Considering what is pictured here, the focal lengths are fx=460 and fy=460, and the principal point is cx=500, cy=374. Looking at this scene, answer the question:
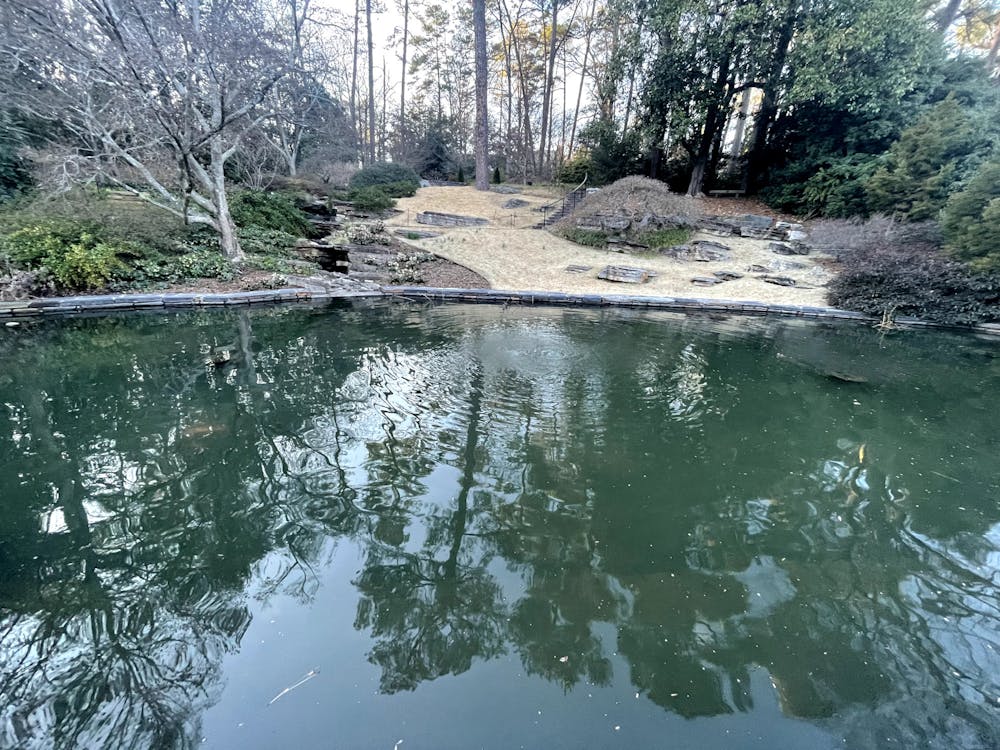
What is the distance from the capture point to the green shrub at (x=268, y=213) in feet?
40.2

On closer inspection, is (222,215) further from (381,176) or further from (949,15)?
(949,15)

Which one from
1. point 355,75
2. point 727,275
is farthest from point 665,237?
point 355,75

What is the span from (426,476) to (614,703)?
7.19 ft

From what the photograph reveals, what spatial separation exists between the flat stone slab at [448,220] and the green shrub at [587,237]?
10.2 feet

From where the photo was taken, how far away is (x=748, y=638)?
254 centimetres

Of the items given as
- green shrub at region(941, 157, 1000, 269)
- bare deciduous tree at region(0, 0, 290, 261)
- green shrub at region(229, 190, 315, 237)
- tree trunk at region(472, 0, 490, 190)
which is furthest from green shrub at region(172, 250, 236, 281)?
green shrub at region(941, 157, 1000, 269)

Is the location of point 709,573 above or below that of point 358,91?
below

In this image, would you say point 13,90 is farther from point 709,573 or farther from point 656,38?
point 656,38

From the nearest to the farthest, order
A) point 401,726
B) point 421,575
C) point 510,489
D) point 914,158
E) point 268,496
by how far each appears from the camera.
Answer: point 401,726, point 421,575, point 268,496, point 510,489, point 914,158

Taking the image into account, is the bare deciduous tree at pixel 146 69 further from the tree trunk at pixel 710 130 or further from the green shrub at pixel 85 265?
the tree trunk at pixel 710 130

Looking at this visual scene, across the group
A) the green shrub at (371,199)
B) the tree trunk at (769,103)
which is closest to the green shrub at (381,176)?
the green shrub at (371,199)

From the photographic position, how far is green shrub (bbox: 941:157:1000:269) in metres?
8.38

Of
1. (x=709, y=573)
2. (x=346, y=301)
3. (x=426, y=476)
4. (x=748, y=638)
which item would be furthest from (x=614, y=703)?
(x=346, y=301)

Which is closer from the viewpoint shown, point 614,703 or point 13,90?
point 614,703
